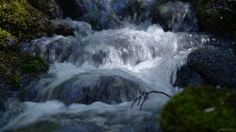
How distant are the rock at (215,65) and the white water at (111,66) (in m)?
0.56

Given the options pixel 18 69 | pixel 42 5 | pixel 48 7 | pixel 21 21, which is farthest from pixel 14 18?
pixel 18 69

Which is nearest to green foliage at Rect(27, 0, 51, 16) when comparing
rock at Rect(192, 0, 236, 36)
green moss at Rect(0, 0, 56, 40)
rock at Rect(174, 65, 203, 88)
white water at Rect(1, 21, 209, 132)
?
green moss at Rect(0, 0, 56, 40)

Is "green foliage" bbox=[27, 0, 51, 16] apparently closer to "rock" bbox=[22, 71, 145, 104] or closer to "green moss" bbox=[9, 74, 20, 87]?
"green moss" bbox=[9, 74, 20, 87]

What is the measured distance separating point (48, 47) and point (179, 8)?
15.1ft

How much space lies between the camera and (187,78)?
27.2 feet

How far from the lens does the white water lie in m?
6.43

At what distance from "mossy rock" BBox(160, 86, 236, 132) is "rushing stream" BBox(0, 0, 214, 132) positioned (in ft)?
6.53

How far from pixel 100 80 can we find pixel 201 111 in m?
4.10

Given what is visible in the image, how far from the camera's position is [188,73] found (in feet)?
27.5

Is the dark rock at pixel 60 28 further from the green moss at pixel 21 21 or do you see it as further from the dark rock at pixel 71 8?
the dark rock at pixel 71 8

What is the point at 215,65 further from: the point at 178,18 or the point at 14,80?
the point at 14,80

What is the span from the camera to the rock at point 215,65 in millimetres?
7742

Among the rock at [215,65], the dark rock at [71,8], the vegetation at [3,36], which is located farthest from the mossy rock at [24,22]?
the rock at [215,65]

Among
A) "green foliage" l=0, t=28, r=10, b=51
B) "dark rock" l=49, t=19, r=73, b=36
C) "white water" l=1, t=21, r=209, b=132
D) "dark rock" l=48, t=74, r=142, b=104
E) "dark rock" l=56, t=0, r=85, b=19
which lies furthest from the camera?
"dark rock" l=56, t=0, r=85, b=19
